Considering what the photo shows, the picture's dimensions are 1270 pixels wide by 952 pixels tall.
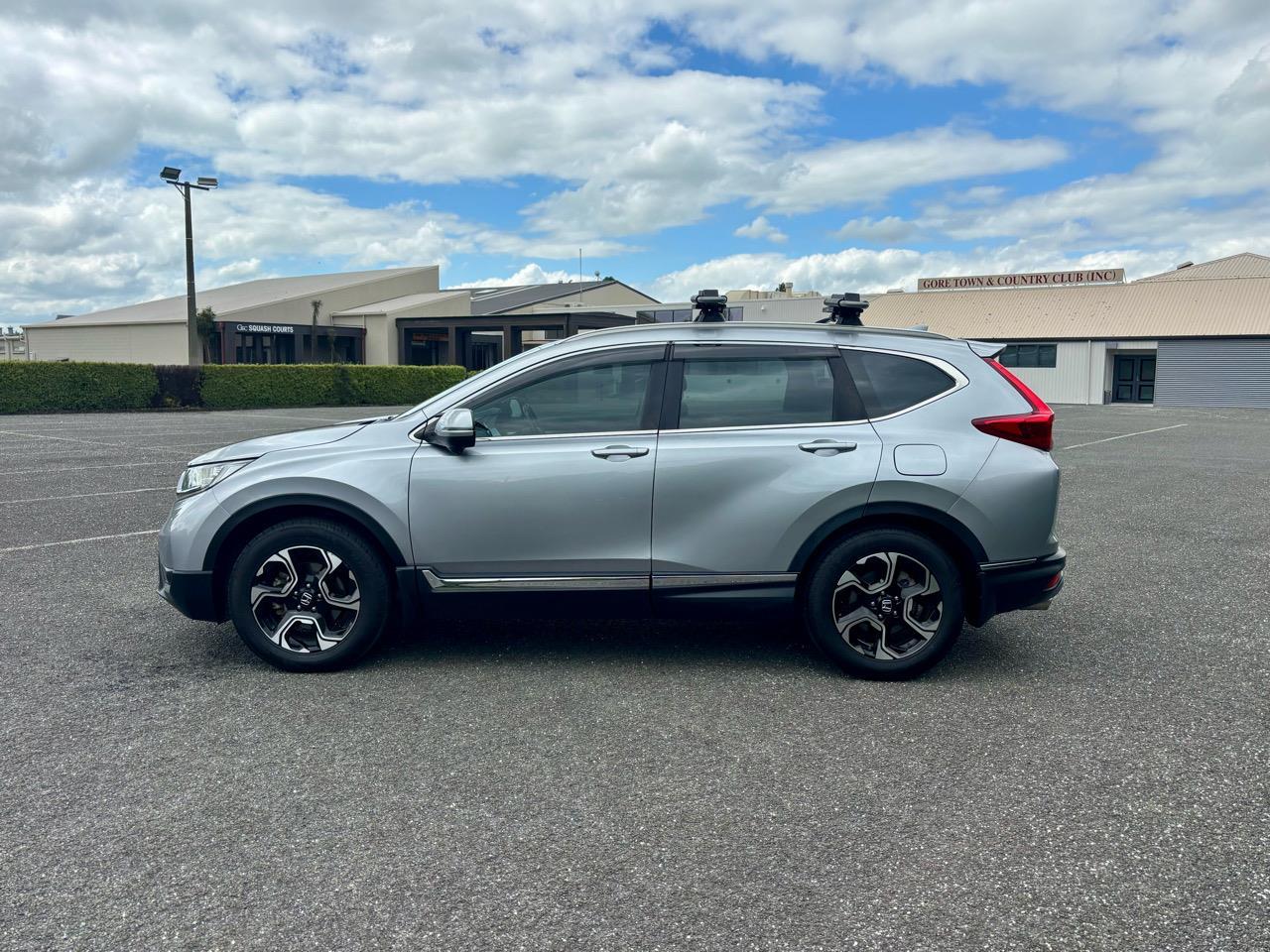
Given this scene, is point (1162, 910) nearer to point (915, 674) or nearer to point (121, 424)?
point (915, 674)

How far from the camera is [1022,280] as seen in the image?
177 feet

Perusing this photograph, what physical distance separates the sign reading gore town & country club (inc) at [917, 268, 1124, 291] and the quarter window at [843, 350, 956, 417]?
51.9 m

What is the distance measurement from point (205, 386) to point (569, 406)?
30404 mm

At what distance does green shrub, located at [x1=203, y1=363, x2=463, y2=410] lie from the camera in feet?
107

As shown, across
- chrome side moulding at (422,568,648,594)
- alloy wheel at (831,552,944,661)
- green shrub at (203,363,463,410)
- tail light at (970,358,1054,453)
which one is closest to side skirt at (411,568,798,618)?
chrome side moulding at (422,568,648,594)

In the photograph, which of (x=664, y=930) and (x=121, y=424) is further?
(x=121, y=424)

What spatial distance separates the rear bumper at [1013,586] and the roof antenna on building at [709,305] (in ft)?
6.01

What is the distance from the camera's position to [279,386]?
34.3 m

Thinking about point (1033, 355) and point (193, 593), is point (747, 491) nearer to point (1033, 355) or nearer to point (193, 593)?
point (193, 593)

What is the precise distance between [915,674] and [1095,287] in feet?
170

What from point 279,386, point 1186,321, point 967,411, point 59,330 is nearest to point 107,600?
point 967,411

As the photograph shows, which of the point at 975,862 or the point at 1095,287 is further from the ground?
the point at 1095,287

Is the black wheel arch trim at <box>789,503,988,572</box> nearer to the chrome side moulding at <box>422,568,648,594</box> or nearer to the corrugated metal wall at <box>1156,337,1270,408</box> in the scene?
the chrome side moulding at <box>422,568,648,594</box>

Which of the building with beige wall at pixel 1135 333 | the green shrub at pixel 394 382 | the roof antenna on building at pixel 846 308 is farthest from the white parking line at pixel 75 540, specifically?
the building with beige wall at pixel 1135 333
